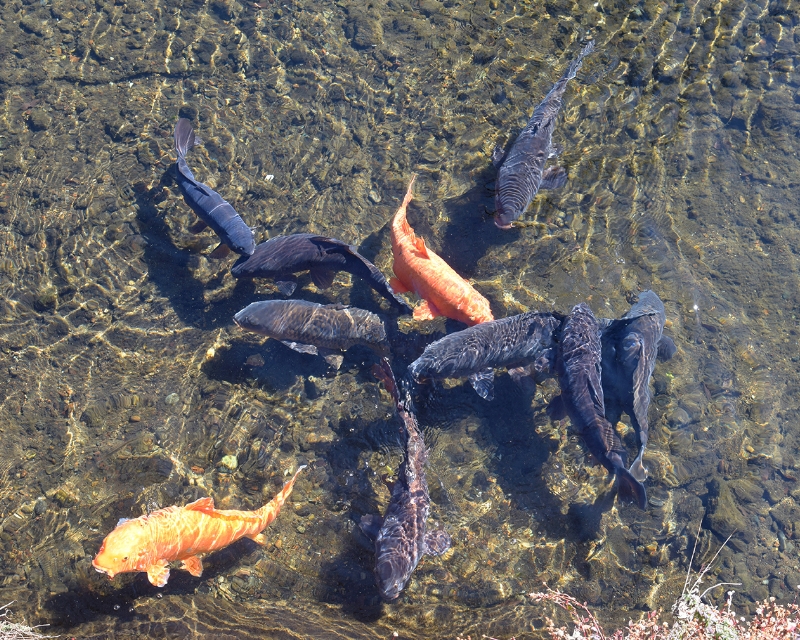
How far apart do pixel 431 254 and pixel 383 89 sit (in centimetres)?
334

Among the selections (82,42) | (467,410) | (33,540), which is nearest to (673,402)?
(467,410)

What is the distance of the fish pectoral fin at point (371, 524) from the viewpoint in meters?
5.51

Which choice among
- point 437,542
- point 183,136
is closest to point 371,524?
point 437,542

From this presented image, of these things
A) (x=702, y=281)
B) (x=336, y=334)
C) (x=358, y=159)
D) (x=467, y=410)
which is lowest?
(x=467, y=410)

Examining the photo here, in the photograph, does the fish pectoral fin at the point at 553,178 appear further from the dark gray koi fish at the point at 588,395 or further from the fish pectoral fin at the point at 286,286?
the fish pectoral fin at the point at 286,286

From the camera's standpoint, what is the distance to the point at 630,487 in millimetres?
5652

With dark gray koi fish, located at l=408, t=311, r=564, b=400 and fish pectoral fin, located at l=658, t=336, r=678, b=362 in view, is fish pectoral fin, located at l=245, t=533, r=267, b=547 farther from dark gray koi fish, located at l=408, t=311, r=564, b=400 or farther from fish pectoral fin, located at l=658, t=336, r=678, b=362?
fish pectoral fin, located at l=658, t=336, r=678, b=362

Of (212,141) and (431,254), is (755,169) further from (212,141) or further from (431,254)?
(212,141)

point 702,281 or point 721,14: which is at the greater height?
point 721,14

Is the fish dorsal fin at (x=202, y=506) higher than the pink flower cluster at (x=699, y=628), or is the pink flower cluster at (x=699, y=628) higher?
the fish dorsal fin at (x=202, y=506)

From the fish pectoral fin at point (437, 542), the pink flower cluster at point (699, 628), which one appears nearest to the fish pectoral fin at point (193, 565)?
the fish pectoral fin at point (437, 542)

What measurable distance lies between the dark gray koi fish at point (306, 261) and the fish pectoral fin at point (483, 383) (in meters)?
1.14

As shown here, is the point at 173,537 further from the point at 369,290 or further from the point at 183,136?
the point at 183,136

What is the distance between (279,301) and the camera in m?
6.36
